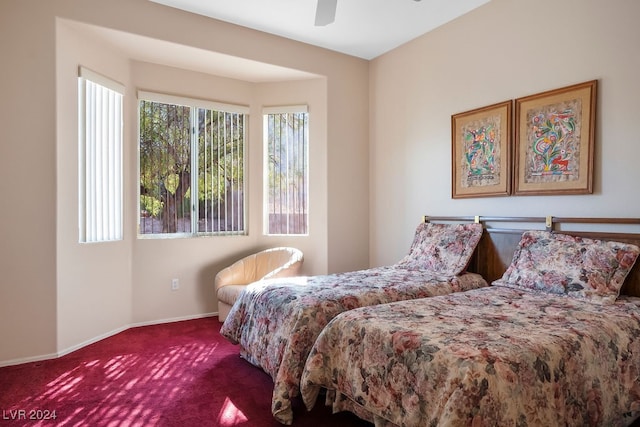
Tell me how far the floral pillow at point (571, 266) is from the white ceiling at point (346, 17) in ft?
6.91

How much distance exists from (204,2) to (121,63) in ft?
3.43

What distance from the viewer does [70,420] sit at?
2078 millimetres

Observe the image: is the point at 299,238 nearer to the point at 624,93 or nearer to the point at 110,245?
the point at 110,245

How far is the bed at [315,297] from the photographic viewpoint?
2.14 metres

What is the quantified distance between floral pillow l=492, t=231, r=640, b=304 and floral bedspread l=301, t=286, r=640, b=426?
0.37ft

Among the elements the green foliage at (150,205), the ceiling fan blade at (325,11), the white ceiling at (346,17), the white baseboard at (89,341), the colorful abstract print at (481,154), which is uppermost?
the white ceiling at (346,17)

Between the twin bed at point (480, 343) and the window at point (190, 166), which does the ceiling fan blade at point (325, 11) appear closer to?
the twin bed at point (480, 343)

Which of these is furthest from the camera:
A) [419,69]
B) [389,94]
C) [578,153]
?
[389,94]

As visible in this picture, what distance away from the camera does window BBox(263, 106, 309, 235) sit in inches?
177

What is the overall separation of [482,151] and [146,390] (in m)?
3.10

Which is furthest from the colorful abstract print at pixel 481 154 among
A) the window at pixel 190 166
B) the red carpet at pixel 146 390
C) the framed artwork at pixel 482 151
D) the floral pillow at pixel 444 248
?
the window at pixel 190 166

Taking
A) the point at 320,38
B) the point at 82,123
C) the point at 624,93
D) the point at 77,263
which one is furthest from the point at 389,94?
the point at 77,263

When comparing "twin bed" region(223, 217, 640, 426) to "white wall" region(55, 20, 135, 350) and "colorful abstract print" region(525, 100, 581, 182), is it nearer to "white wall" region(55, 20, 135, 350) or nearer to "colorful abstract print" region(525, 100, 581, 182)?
"colorful abstract print" region(525, 100, 581, 182)

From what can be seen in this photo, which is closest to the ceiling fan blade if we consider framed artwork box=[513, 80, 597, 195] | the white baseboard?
framed artwork box=[513, 80, 597, 195]
